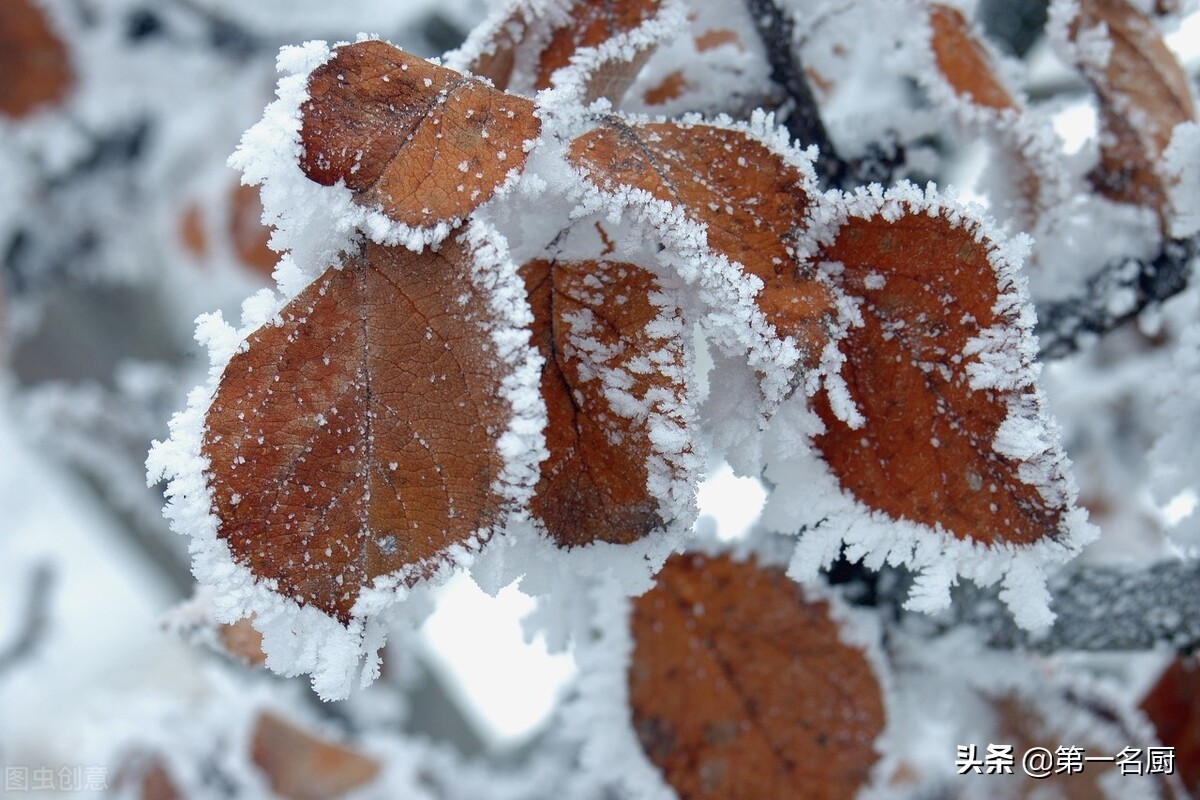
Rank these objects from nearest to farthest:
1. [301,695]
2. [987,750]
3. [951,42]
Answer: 1. [951,42]
2. [987,750]
3. [301,695]

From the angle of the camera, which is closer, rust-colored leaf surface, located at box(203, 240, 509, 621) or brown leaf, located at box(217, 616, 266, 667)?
rust-colored leaf surface, located at box(203, 240, 509, 621)

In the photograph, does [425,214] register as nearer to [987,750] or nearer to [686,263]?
[686,263]

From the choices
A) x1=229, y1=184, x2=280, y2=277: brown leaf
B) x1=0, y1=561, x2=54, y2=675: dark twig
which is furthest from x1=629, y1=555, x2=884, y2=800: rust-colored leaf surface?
x1=0, y1=561, x2=54, y2=675: dark twig

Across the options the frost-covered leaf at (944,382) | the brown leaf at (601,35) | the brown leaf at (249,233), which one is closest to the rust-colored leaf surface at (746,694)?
the frost-covered leaf at (944,382)

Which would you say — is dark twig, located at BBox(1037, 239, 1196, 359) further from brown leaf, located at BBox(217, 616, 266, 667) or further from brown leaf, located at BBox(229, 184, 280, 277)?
brown leaf, located at BBox(229, 184, 280, 277)

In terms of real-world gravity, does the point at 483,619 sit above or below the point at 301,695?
above

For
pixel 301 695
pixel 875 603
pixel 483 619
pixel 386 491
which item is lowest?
pixel 386 491

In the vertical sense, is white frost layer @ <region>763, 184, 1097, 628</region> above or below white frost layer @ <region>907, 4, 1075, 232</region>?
below

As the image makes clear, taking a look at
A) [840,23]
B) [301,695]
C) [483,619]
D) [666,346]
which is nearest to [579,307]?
[666,346]

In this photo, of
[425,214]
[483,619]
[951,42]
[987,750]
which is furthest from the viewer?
[483,619]
